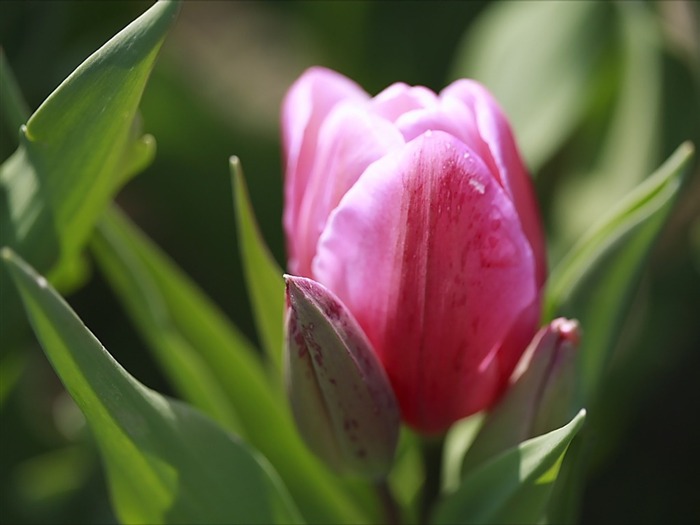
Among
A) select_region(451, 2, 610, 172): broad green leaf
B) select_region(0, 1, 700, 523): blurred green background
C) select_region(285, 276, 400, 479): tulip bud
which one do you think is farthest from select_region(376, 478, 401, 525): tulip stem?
select_region(451, 2, 610, 172): broad green leaf

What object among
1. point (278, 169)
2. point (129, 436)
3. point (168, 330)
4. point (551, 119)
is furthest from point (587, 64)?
point (129, 436)

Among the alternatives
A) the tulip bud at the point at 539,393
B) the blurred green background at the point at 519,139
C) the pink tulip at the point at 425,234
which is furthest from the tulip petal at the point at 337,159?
the blurred green background at the point at 519,139

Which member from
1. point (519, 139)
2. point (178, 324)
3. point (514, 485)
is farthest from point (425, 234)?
point (519, 139)

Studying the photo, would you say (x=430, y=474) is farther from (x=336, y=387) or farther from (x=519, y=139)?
(x=519, y=139)

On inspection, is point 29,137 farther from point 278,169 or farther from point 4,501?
point 278,169

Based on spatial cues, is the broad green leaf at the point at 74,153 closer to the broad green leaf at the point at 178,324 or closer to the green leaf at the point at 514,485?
the broad green leaf at the point at 178,324

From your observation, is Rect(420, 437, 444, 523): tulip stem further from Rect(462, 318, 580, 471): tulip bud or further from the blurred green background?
the blurred green background
